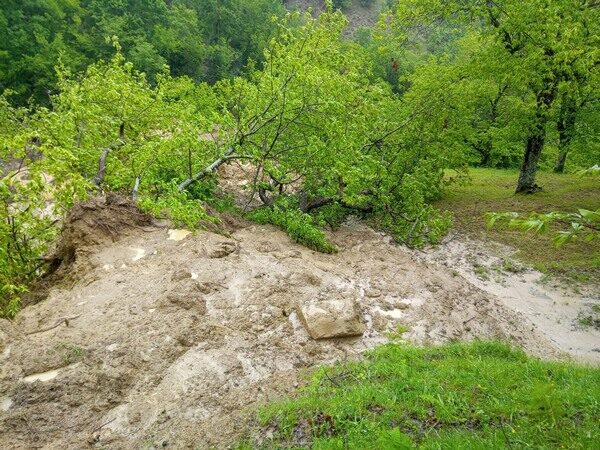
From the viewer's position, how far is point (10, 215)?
26.9ft

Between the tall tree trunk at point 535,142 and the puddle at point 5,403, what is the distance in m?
14.4

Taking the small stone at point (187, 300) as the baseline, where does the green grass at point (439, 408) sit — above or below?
above

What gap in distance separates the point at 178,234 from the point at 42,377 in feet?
13.9

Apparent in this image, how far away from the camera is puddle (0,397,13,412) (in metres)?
4.91

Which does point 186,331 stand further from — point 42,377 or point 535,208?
point 535,208

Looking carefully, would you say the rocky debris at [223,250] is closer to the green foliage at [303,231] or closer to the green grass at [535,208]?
the green foliage at [303,231]

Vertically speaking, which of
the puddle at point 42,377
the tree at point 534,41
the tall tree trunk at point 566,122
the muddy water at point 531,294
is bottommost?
the muddy water at point 531,294

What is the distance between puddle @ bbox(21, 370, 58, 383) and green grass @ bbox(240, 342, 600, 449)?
2.71m

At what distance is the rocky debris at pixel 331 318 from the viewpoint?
685 centimetres

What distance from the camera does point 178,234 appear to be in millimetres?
9203

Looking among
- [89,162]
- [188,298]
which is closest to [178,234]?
[188,298]

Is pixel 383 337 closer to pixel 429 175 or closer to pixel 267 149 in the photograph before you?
pixel 267 149

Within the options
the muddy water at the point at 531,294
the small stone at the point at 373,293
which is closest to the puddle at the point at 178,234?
the small stone at the point at 373,293

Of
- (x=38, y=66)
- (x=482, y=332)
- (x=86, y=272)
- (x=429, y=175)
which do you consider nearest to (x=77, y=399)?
(x=86, y=272)
